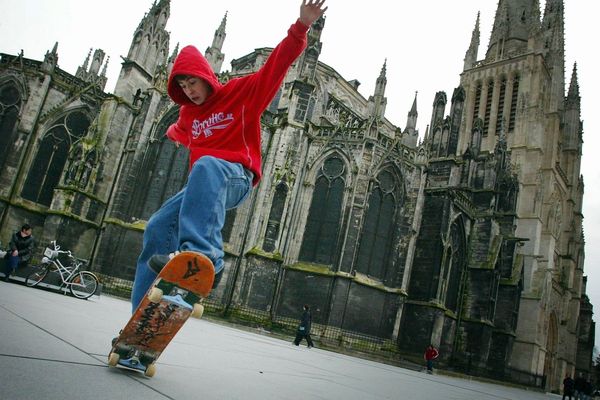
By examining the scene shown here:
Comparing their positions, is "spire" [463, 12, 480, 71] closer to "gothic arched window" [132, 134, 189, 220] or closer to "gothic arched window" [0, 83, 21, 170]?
"gothic arched window" [132, 134, 189, 220]

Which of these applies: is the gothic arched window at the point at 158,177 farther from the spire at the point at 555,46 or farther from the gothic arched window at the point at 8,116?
the spire at the point at 555,46

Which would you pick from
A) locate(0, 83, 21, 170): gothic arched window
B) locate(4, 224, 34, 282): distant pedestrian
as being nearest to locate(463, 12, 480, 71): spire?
locate(0, 83, 21, 170): gothic arched window

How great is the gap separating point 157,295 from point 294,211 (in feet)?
50.1

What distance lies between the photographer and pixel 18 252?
8602mm

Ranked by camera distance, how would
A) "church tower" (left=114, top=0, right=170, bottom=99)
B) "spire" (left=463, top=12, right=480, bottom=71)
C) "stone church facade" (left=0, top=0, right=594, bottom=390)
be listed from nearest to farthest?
"stone church facade" (left=0, top=0, right=594, bottom=390), "church tower" (left=114, top=0, right=170, bottom=99), "spire" (left=463, top=12, right=480, bottom=71)

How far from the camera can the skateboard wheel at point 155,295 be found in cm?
204

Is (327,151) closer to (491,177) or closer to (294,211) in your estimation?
(294,211)

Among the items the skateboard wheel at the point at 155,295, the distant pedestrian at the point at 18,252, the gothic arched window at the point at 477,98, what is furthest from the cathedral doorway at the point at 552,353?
the skateboard wheel at the point at 155,295

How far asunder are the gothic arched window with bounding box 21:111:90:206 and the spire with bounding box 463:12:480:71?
37233 millimetres

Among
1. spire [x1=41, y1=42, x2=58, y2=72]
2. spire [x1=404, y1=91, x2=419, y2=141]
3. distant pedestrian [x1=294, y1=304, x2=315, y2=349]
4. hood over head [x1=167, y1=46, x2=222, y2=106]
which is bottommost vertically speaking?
distant pedestrian [x1=294, y1=304, x2=315, y2=349]

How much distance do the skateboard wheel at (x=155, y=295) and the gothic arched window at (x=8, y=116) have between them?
1934cm

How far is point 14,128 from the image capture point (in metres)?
18.1

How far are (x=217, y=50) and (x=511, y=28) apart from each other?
31.6 metres

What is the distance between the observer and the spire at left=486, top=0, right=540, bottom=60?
42000mm
